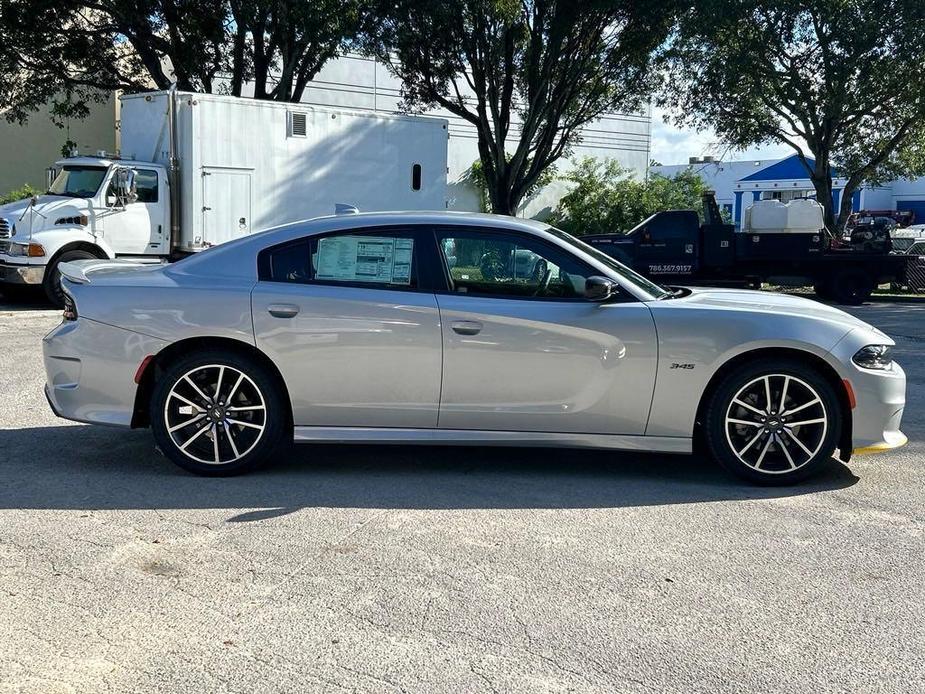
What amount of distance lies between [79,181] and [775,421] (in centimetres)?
1318

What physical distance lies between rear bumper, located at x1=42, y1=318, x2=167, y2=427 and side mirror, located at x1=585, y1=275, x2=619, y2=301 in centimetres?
244

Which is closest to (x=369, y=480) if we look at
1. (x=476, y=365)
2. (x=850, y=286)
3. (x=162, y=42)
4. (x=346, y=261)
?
(x=476, y=365)

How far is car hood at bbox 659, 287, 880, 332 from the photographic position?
5.69 metres

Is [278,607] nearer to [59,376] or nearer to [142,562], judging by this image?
[142,562]

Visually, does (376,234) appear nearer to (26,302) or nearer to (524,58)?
(26,302)

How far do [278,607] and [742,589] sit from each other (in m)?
1.90

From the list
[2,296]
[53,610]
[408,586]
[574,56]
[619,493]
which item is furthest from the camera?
[574,56]

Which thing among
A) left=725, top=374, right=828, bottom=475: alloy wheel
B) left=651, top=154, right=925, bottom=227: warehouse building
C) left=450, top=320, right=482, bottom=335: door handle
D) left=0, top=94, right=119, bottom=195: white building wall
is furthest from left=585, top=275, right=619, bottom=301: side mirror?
left=651, top=154, right=925, bottom=227: warehouse building

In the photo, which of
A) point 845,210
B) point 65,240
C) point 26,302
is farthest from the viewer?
point 845,210

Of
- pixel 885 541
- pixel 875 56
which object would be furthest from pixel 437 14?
pixel 885 541

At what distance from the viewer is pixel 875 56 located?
21797mm

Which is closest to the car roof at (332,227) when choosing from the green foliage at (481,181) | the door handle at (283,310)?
the door handle at (283,310)

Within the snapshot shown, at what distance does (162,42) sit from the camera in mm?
21391

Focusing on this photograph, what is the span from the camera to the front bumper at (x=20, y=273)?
1474 cm
